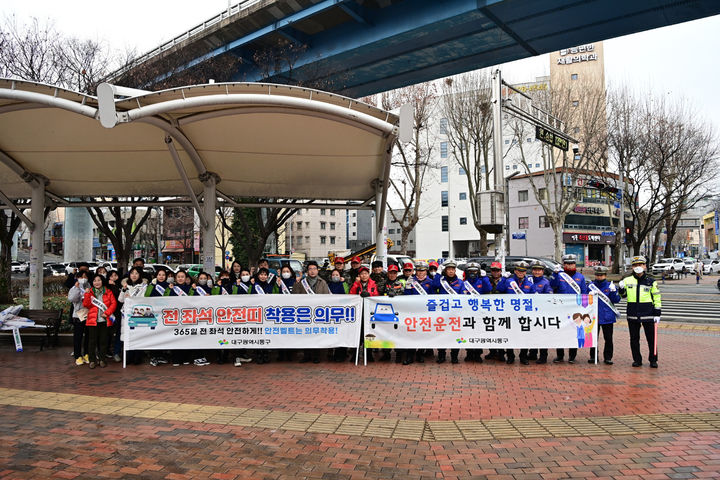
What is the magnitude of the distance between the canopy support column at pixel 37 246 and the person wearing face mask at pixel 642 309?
39.9ft

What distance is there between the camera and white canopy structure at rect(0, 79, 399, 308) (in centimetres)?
897

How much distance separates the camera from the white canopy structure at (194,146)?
8.97m

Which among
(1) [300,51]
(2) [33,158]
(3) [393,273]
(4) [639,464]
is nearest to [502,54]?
(1) [300,51]

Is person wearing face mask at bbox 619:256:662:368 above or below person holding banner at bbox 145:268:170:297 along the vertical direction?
below

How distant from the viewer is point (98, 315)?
860 cm

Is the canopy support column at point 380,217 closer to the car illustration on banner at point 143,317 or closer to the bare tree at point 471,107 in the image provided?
the car illustration on banner at point 143,317

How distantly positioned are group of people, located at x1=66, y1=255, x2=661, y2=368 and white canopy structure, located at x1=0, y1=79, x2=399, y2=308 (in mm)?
2804

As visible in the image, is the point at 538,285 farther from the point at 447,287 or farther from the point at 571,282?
the point at 447,287

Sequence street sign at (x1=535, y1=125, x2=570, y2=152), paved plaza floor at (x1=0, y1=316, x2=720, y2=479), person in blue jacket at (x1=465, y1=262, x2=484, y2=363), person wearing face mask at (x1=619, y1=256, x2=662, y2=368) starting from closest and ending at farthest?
paved plaza floor at (x1=0, y1=316, x2=720, y2=479) → person wearing face mask at (x1=619, y1=256, x2=662, y2=368) → person in blue jacket at (x1=465, y1=262, x2=484, y2=363) → street sign at (x1=535, y1=125, x2=570, y2=152)

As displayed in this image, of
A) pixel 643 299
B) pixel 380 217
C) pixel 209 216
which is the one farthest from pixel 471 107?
pixel 643 299

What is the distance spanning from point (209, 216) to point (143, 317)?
14.7ft

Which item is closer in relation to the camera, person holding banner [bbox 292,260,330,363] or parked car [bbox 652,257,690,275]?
person holding banner [bbox 292,260,330,363]

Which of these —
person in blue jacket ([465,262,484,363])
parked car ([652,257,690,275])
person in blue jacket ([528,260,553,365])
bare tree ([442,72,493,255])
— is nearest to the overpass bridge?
bare tree ([442,72,493,255])

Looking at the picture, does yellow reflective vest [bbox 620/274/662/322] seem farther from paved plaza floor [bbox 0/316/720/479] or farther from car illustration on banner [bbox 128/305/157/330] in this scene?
car illustration on banner [bbox 128/305/157/330]
